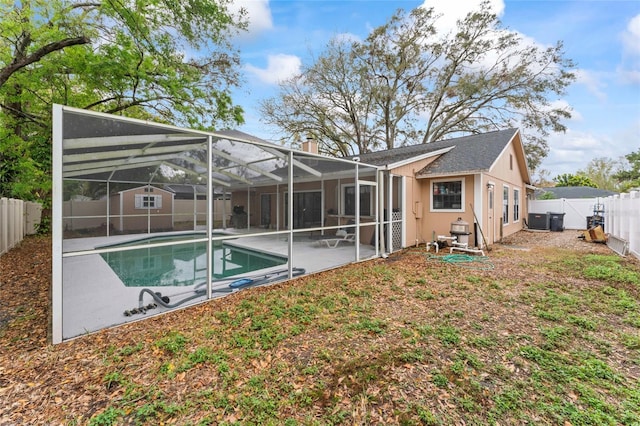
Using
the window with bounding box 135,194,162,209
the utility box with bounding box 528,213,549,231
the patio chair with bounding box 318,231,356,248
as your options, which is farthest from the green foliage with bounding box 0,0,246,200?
the utility box with bounding box 528,213,549,231

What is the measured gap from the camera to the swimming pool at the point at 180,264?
614 centimetres

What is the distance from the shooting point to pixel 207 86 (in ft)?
31.9

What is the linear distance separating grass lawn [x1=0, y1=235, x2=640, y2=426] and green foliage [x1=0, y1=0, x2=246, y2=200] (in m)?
6.69

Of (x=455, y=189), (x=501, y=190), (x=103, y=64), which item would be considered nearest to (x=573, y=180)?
(x=501, y=190)

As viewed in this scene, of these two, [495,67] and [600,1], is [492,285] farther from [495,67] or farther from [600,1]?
[495,67]

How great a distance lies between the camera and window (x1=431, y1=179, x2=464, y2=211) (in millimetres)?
8949

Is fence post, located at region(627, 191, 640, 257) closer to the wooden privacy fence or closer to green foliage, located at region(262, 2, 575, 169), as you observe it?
green foliage, located at region(262, 2, 575, 169)

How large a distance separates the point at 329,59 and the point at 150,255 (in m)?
15.6

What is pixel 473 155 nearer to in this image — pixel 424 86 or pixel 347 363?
pixel 347 363

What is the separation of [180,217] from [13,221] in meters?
5.93

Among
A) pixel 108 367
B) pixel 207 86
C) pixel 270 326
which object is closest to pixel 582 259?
pixel 270 326

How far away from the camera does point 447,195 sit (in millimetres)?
9164

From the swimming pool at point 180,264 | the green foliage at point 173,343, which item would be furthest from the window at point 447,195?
the green foliage at point 173,343

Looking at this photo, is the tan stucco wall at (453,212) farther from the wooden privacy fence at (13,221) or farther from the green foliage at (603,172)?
the green foliage at (603,172)
